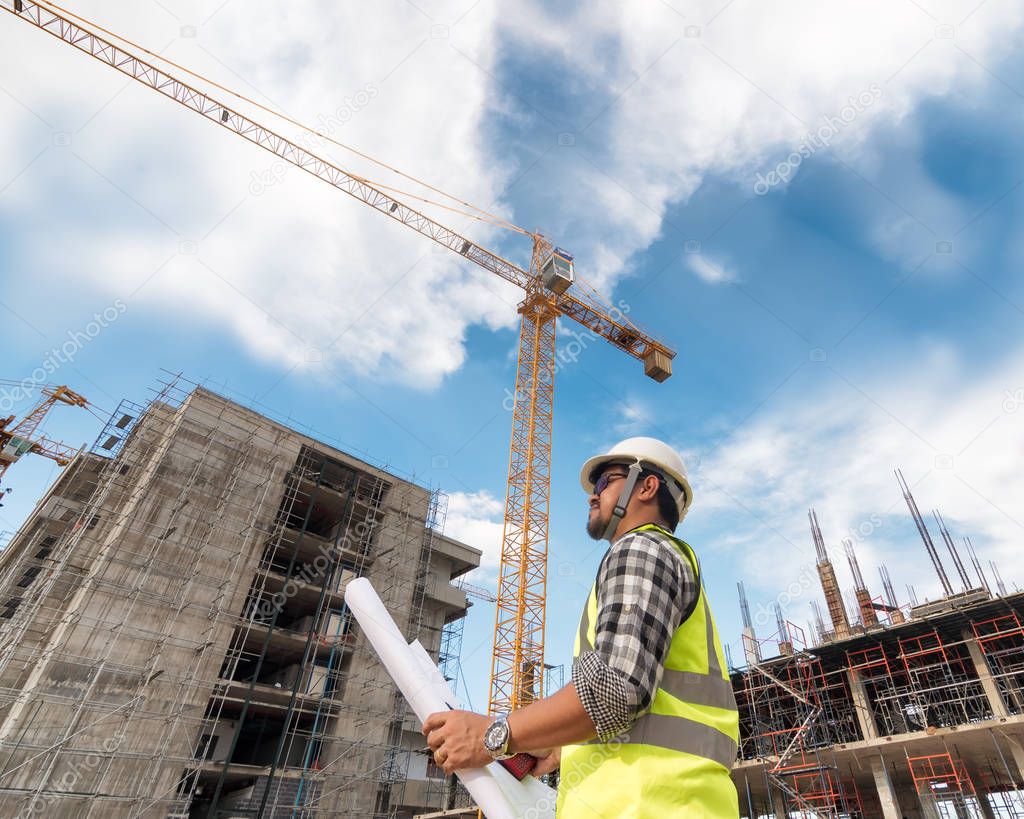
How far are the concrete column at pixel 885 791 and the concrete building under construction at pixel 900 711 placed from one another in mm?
41

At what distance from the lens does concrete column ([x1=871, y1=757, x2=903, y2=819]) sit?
2022cm

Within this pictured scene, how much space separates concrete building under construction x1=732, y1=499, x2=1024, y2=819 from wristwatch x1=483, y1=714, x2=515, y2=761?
23.8 metres

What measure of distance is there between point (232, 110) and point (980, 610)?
131ft

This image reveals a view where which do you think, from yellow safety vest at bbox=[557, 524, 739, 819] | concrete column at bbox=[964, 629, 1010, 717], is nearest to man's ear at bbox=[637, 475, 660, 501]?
yellow safety vest at bbox=[557, 524, 739, 819]

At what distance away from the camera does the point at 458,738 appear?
1867 millimetres

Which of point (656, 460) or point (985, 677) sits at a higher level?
point (985, 677)

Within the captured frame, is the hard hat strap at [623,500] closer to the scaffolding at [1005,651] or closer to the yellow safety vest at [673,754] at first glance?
the yellow safety vest at [673,754]

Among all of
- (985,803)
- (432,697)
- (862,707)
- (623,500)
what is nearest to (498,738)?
(432,697)

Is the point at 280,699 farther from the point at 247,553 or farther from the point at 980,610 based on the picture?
the point at 980,610

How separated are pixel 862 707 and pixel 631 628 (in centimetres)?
2667

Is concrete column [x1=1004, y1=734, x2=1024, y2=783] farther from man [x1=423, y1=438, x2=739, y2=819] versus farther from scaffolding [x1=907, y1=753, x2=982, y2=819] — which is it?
man [x1=423, y1=438, x2=739, y2=819]

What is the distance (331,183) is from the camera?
1318 inches

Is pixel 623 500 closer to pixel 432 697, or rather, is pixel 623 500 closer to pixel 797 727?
pixel 432 697

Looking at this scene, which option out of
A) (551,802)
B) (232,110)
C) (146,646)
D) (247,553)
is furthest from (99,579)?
(232,110)
